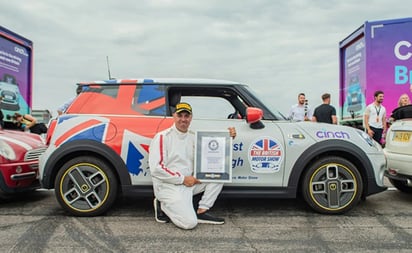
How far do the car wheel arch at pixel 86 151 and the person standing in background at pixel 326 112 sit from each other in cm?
519

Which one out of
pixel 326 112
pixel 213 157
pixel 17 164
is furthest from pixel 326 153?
pixel 326 112

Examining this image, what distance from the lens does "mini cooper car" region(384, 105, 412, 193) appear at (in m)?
5.09

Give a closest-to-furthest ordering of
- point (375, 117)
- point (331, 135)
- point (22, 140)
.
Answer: point (331, 135), point (22, 140), point (375, 117)

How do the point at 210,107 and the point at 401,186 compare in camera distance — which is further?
the point at 401,186

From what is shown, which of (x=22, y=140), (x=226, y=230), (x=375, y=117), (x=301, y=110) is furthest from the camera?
(x=301, y=110)

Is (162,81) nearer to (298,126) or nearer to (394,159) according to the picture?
(298,126)

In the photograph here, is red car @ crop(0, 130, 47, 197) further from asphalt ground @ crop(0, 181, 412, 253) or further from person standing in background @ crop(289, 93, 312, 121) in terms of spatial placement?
person standing in background @ crop(289, 93, 312, 121)

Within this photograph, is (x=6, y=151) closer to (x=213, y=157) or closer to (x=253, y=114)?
(x=213, y=157)

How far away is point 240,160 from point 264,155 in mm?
279

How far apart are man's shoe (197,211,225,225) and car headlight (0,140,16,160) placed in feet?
8.34

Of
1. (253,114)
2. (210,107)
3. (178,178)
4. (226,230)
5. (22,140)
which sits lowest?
(226,230)

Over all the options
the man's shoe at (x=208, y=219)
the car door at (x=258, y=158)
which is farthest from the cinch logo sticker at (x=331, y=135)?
the man's shoe at (x=208, y=219)

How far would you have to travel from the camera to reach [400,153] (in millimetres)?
5301

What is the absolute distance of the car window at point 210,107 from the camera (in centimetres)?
465
